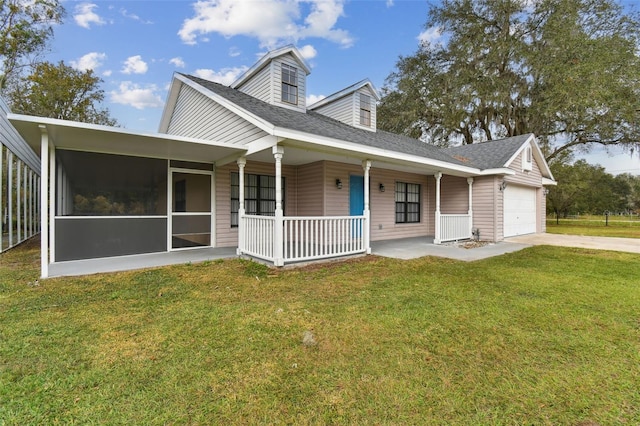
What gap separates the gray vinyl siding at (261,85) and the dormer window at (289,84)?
0.45 m

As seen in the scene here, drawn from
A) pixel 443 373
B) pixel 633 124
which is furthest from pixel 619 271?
pixel 633 124

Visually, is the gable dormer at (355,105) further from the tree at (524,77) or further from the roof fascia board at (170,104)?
the tree at (524,77)

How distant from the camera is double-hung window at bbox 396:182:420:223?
11.2 m

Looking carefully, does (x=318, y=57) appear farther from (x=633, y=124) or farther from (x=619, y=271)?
(x=633, y=124)

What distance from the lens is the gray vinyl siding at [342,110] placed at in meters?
10.9

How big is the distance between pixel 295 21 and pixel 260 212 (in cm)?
934

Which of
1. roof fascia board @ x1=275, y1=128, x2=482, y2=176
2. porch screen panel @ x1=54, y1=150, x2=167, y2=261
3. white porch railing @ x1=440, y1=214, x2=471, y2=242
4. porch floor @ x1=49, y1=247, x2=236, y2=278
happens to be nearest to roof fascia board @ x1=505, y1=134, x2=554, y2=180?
roof fascia board @ x1=275, y1=128, x2=482, y2=176

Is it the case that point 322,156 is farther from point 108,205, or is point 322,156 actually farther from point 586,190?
point 586,190

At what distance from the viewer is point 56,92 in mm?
17562

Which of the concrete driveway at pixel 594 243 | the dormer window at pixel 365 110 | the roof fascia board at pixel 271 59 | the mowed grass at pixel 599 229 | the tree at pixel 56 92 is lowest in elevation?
the concrete driveway at pixel 594 243

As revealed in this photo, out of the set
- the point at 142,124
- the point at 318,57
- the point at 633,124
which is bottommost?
the point at 633,124

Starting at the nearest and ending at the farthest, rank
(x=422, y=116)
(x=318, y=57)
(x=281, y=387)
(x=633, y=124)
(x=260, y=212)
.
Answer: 1. (x=281, y=387)
2. (x=260, y=212)
3. (x=318, y=57)
4. (x=633, y=124)
5. (x=422, y=116)

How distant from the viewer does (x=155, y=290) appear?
454 cm

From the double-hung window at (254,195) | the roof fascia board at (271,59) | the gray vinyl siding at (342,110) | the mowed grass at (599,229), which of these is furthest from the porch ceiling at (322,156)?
the mowed grass at (599,229)
